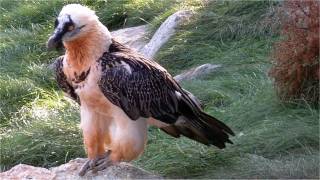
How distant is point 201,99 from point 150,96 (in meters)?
2.18

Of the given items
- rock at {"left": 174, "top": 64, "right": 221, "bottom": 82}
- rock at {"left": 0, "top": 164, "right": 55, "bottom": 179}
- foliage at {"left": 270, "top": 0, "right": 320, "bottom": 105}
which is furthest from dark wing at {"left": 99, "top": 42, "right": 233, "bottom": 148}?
rock at {"left": 174, "top": 64, "right": 221, "bottom": 82}

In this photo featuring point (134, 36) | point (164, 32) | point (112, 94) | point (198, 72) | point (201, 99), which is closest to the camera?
point (112, 94)

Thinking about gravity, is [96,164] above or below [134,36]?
above

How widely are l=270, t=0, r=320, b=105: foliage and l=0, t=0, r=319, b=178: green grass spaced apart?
117mm

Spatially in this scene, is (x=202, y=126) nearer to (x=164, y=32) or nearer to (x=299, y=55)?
(x=299, y=55)

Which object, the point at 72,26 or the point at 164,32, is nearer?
the point at 72,26

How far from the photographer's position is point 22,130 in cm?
744

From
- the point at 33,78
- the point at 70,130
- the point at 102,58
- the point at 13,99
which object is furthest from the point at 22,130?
the point at 102,58

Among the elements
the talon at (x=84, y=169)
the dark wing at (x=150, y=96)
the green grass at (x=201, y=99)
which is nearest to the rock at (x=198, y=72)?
the green grass at (x=201, y=99)

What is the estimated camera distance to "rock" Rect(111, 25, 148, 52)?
984 cm

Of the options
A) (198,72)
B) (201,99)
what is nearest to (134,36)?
(198,72)

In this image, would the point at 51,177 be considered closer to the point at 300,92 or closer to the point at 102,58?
the point at 102,58

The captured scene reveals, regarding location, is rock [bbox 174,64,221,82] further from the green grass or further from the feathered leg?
the feathered leg

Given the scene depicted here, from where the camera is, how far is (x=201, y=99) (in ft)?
24.1
